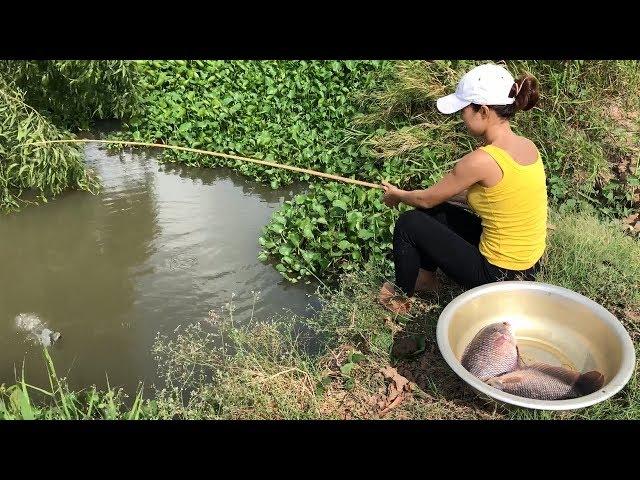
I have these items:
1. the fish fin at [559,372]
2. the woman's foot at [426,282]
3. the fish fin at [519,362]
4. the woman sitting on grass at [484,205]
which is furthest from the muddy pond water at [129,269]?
the fish fin at [559,372]

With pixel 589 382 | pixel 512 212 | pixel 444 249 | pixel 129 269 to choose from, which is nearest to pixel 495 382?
pixel 589 382

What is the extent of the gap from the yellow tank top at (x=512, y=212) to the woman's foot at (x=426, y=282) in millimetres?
469

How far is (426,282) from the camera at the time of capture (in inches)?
135

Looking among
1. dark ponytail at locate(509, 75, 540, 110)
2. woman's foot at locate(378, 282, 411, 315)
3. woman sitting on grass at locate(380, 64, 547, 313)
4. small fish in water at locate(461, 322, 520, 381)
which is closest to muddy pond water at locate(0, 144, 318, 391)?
woman's foot at locate(378, 282, 411, 315)

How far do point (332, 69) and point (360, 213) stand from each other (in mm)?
2840

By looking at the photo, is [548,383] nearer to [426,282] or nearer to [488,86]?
[426,282]

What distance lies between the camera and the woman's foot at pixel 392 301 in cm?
338

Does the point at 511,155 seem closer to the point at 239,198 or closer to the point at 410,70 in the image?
the point at 410,70

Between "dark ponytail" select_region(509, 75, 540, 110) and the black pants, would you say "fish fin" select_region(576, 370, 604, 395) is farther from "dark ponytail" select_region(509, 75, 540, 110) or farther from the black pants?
"dark ponytail" select_region(509, 75, 540, 110)

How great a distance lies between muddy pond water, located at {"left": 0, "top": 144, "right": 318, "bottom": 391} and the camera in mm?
4035

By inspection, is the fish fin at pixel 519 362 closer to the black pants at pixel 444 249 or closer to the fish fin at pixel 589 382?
the fish fin at pixel 589 382

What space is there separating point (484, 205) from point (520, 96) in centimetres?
56

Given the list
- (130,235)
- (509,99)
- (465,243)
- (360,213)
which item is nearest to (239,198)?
(130,235)
